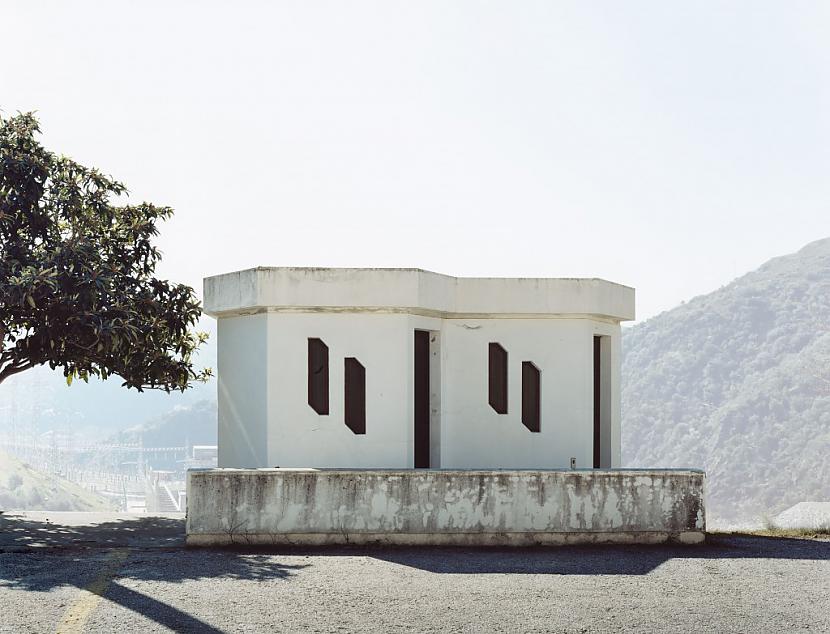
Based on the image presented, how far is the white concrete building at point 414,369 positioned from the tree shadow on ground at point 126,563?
8.02ft

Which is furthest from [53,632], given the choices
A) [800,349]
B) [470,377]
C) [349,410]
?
[800,349]

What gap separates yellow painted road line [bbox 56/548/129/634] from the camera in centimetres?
822

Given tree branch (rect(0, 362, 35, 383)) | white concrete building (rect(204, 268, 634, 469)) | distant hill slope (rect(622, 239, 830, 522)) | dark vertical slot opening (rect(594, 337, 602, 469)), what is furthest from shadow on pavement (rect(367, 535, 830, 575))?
distant hill slope (rect(622, 239, 830, 522))

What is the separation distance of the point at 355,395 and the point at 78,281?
4.54m

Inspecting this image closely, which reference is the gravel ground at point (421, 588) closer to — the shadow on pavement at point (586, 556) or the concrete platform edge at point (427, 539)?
the shadow on pavement at point (586, 556)

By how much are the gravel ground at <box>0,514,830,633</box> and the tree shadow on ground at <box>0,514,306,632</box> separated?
0.02 m

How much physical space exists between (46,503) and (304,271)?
125 metres

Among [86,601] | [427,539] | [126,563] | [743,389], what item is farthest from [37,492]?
[86,601]

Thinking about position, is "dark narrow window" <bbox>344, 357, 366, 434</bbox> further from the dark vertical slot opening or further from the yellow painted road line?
the dark vertical slot opening

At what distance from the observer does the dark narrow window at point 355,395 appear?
15.0 m

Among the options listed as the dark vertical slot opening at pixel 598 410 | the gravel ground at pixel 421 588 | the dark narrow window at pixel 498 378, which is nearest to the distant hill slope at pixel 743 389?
the dark vertical slot opening at pixel 598 410

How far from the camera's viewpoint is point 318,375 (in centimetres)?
1495

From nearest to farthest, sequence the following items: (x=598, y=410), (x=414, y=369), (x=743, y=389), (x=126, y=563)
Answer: (x=126, y=563)
(x=414, y=369)
(x=598, y=410)
(x=743, y=389)

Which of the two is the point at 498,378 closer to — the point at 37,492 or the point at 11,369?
the point at 11,369
